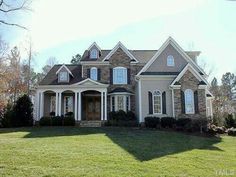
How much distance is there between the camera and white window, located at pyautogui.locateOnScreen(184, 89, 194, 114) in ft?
77.7

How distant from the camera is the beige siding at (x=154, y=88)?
24.3 m

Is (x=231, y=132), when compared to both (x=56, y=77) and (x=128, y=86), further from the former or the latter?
(x=56, y=77)

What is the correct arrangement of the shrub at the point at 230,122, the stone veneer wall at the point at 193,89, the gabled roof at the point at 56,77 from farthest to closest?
the gabled roof at the point at 56,77
the shrub at the point at 230,122
the stone veneer wall at the point at 193,89

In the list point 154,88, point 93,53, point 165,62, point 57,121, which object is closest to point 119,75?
point 93,53

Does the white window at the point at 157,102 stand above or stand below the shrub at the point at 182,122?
above

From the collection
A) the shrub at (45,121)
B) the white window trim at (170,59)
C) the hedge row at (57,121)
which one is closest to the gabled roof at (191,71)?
the white window trim at (170,59)

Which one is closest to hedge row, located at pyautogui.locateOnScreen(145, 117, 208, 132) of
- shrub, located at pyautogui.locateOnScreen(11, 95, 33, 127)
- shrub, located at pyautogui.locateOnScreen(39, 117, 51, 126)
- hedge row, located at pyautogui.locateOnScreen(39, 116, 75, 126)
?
hedge row, located at pyautogui.locateOnScreen(39, 116, 75, 126)

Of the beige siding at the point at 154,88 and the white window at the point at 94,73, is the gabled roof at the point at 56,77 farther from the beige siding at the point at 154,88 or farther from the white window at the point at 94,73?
the beige siding at the point at 154,88

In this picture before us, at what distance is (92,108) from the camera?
28875 millimetres

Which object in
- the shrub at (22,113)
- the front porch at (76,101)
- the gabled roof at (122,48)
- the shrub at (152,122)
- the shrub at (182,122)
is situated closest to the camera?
the shrub at (182,122)

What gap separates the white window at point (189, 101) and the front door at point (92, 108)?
8.87m

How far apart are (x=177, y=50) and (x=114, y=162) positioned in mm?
18013

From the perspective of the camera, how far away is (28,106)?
25.5m

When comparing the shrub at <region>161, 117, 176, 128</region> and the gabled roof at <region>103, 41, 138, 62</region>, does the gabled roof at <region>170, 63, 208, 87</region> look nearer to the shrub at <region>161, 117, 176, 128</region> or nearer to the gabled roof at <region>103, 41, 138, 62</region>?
the shrub at <region>161, 117, 176, 128</region>
